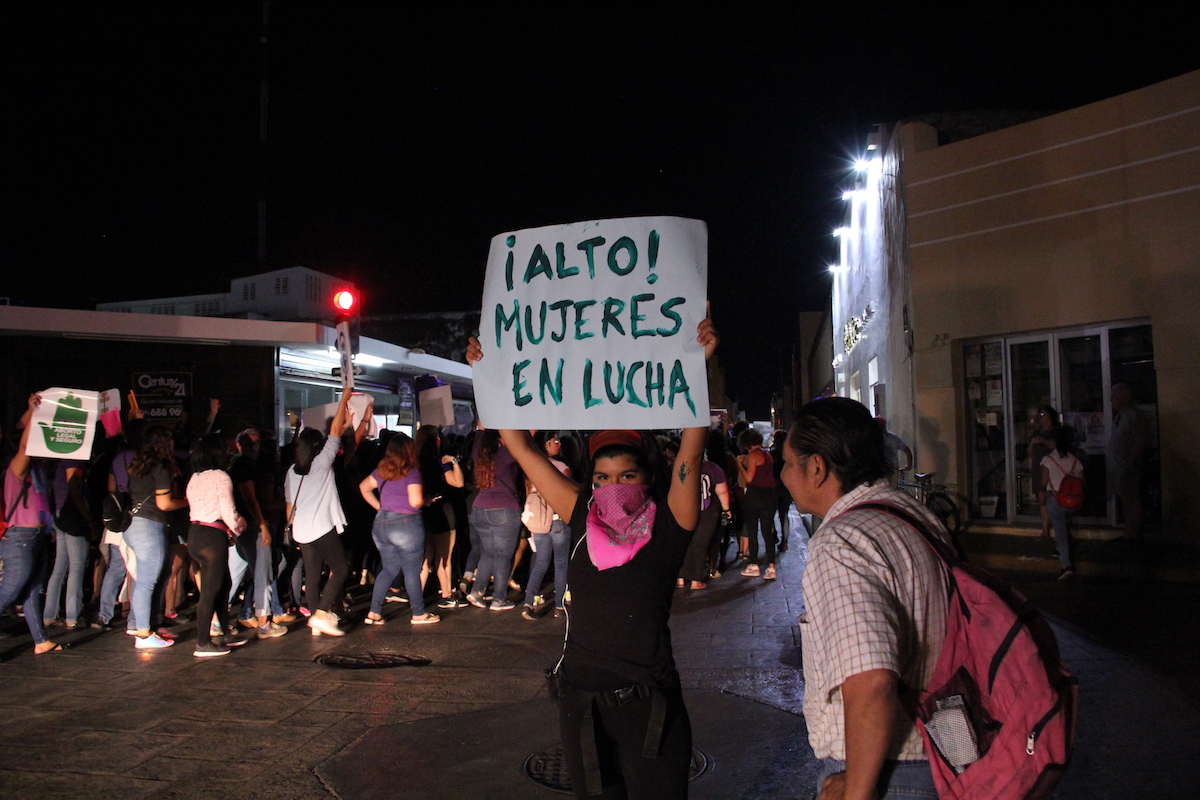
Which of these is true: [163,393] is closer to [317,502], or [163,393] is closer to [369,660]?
[317,502]

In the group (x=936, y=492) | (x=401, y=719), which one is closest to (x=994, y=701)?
(x=401, y=719)

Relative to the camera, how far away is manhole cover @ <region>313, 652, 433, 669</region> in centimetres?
673

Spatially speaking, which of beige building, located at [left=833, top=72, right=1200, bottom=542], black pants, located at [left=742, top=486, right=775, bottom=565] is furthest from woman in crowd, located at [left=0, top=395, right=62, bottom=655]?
beige building, located at [left=833, top=72, right=1200, bottom=542]

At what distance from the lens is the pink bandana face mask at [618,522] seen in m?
2.86

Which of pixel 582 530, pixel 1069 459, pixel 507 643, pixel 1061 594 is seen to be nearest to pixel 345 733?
pixel 507 643

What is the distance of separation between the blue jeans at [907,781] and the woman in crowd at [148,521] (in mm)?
7098

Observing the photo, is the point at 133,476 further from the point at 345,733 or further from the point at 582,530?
the point at 582,530

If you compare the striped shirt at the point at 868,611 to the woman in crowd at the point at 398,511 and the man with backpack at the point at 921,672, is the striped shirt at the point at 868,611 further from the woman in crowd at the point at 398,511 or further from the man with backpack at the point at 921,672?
the woman in crowd at the point at 398,511

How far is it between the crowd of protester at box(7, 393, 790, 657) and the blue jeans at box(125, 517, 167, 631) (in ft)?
0.04

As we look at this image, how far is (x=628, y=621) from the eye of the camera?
2.81m

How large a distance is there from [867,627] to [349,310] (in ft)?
27.1

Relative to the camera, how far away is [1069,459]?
9.33 metres

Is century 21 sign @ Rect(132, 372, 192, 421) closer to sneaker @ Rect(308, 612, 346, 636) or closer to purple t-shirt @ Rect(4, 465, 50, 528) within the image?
purple t-shirt @ Rect(4, 465, 50, 528)

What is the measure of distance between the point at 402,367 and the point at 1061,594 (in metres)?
15.1
